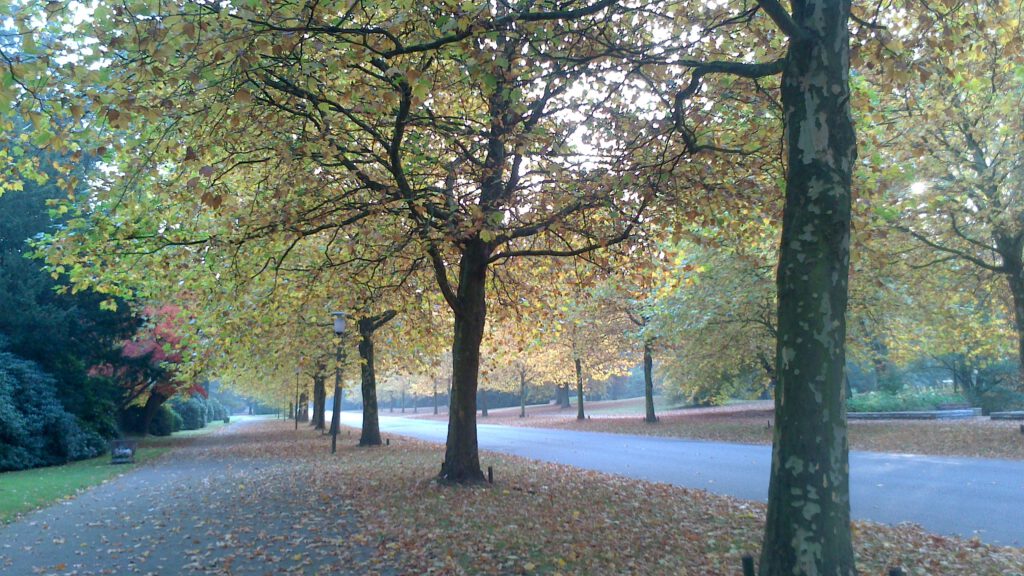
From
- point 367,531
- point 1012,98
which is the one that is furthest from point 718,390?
point 367,531

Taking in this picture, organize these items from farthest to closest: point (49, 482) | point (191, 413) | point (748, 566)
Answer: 1. point (191, 413)
2. point (49, 482)
3. point (748, 566)

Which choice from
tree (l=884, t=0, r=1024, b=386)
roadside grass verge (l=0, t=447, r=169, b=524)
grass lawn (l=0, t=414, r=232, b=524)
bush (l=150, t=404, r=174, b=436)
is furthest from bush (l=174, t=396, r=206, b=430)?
tree (l=884, t=0, r=1024, b=386)

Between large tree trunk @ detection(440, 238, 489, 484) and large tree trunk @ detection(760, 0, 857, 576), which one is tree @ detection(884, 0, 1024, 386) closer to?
large tree trunk @ detection(760, 0, 857, 576)

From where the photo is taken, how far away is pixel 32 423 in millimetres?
19297

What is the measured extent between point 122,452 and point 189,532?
1361 cm

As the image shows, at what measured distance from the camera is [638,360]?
3681 centimetres

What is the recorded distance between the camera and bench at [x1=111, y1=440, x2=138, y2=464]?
65.8 ft

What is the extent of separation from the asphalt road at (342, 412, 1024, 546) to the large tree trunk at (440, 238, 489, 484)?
4241mm

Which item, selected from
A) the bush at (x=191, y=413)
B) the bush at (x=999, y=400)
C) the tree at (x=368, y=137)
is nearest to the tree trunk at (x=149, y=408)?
the bush at (x=191, y=413)

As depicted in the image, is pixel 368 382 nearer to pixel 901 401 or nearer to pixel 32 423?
pixel 32 423

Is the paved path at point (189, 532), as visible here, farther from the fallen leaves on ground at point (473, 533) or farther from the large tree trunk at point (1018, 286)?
the large tree trunk at point (1018, 286)

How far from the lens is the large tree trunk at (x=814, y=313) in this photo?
15.5 feet

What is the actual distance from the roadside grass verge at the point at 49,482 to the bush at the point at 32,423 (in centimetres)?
43

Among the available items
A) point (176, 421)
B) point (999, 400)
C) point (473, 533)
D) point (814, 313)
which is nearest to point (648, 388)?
point (999, 400)
